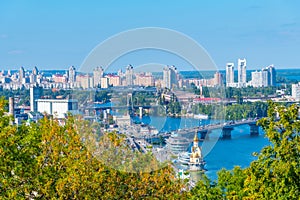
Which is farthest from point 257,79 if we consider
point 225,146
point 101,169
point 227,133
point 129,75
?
point 101,169

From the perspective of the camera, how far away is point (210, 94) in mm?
5148

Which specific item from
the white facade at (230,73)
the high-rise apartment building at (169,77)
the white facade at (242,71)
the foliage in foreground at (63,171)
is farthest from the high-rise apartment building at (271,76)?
the foliage in foreground at (63,171)

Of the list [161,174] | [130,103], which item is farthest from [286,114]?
[130,103]

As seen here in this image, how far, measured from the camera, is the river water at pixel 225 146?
14.6 ft

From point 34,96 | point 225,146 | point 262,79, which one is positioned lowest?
point 225,146

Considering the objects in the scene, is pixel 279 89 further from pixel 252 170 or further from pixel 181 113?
pixel 252 170

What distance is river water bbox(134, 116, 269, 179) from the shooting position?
4.46 meters

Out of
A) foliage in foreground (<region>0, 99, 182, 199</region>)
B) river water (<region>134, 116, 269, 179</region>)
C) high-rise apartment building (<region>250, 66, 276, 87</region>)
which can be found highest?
high-rise apartment building (<region>250, 66, 276, 87</region>)

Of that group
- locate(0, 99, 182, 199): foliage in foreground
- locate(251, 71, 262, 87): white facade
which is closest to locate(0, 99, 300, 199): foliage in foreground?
locate(0, 99, 182, 199): foliage in foreground

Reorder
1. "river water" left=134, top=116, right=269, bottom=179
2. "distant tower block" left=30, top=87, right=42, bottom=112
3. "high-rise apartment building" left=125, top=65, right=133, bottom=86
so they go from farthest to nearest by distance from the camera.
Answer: "distant tower block" left=30, top=87, right=42, bottom=112 < "river water" left=134, top=116, right=269, bottom=179 < "high-rise apartment building" left=125, top=65, right=133, bottom=86

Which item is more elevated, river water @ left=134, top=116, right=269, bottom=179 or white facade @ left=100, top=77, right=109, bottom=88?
white facade @ left=100, top=77, right=109, bottom=88

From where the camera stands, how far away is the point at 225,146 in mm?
11906

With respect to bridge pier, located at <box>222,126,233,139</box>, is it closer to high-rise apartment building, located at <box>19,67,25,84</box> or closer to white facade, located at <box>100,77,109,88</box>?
white facade, located at <box>100,77,109,88</box>

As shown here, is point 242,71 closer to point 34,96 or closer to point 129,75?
point 34,96
